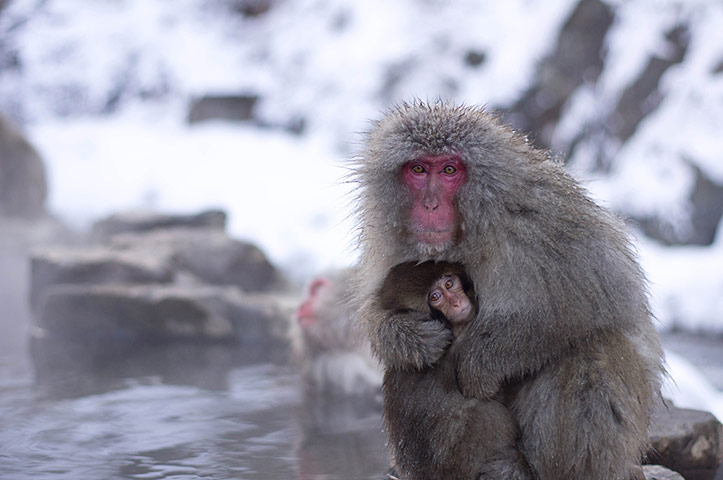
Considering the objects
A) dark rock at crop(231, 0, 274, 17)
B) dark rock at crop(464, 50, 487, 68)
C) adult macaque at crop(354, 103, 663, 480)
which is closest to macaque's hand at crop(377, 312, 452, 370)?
adult macaque at crop(354, 103, 663, 480)

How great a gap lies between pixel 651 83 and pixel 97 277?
625 centimetres

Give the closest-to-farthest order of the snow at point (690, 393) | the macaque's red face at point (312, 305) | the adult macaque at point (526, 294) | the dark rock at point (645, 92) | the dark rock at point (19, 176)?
1. the adult macaque at point (526, 294)
2. the snow at point (690, 393)
3. the macaque's red face at point (312, 305)
4. the dark rock at point (645, 92)
5. the dark rock at point (19, 176)

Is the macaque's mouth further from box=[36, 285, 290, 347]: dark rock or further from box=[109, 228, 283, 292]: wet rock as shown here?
box=[109, 228, 283, 292]: wet rock

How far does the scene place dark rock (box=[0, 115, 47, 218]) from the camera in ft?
30.1

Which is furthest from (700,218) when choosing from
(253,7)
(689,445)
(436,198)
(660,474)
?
(253,7)

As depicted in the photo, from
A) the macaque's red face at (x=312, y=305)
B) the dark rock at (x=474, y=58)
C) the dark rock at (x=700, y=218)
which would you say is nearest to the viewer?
the macaque's red face at (x=312, y=305)

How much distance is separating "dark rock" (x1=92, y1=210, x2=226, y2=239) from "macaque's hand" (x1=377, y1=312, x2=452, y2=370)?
5.54 m

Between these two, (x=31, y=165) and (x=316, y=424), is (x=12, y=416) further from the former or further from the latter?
(x=31, y=165)

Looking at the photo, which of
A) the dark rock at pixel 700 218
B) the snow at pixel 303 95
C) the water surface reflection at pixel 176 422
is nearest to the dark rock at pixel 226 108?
the snow at pixel 303 95

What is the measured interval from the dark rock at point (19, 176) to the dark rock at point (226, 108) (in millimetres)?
2870

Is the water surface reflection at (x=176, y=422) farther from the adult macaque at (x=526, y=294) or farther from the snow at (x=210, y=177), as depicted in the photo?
the snow at (x=210, y=177)

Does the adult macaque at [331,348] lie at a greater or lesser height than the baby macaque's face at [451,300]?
lesser

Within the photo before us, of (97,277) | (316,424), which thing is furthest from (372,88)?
(316,424)

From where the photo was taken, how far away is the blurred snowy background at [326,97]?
298 inches
